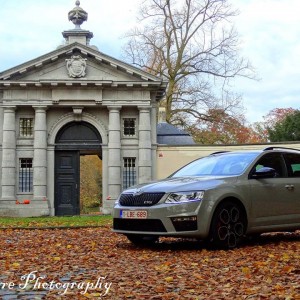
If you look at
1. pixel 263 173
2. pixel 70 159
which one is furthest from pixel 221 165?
pixel 70 159

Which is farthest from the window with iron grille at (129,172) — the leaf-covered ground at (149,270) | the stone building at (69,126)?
the leaf-covered ground at (149,270)

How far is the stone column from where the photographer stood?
2830 cm

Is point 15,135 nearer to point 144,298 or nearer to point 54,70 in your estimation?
point 54,70

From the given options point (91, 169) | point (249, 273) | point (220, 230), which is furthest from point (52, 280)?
point (91, 169)

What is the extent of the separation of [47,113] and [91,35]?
6.29 meters

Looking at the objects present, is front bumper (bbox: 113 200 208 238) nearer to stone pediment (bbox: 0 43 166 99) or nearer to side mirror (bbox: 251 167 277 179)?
side mirror (bbox: 251 167 277 179)

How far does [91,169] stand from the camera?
5697 cm

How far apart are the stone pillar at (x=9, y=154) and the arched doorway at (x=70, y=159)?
2180 millimetres

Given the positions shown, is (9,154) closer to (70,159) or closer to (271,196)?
(70,159)

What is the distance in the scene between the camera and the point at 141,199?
9.23 meters

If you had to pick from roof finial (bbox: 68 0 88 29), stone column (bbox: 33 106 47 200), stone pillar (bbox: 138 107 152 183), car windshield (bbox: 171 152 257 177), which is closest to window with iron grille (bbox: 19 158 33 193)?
stone column (bbox: 33 106 47 200)

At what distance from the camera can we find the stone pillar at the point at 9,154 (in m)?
28.3

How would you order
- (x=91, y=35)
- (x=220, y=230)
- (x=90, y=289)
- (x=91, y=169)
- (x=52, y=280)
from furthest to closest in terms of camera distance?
(x=91, y=169)
(x=91, y=35)
(x=220, y=230)
(x=52, y=280)
(x=90, y=289)

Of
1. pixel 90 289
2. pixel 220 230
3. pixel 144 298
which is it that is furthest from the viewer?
pixel 220 230
